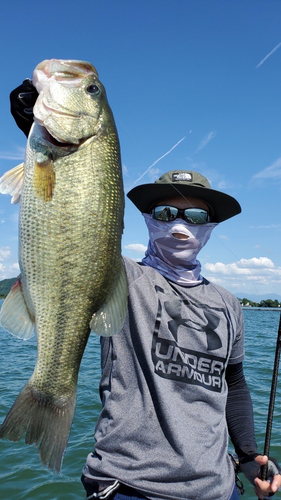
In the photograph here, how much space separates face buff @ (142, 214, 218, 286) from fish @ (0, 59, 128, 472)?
707 mm

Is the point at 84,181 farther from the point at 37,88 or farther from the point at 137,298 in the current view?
the point at 137,298

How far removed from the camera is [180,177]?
280 centimetres

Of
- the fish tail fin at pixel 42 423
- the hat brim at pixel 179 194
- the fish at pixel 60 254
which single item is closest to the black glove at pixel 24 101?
the fish at pixel 60 254

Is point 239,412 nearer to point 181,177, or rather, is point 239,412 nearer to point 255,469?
point 255,469

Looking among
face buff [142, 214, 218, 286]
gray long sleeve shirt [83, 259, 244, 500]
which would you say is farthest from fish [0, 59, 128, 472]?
face buff [142, 214, 218, 286]

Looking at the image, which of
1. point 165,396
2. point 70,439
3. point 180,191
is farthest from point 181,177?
point 70,439

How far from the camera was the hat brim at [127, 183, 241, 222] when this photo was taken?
282 centimetres

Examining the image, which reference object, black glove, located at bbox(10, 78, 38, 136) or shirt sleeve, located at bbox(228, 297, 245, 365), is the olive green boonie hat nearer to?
shirt sleeve, located at bbox(228, 297, 245, 365)

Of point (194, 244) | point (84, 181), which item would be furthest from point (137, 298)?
point (84, 181)

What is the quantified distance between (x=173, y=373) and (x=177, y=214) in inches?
44.1

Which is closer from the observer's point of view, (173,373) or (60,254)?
(60,254)

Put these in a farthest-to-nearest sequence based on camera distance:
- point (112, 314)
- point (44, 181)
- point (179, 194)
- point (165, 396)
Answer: point (179, 194)
point (165, 396)
point (112, 314)
point (44, 181)

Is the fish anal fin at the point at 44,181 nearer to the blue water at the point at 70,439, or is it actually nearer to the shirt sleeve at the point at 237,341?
the shirt sleeve at the point at 237,341

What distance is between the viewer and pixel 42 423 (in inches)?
77.5
